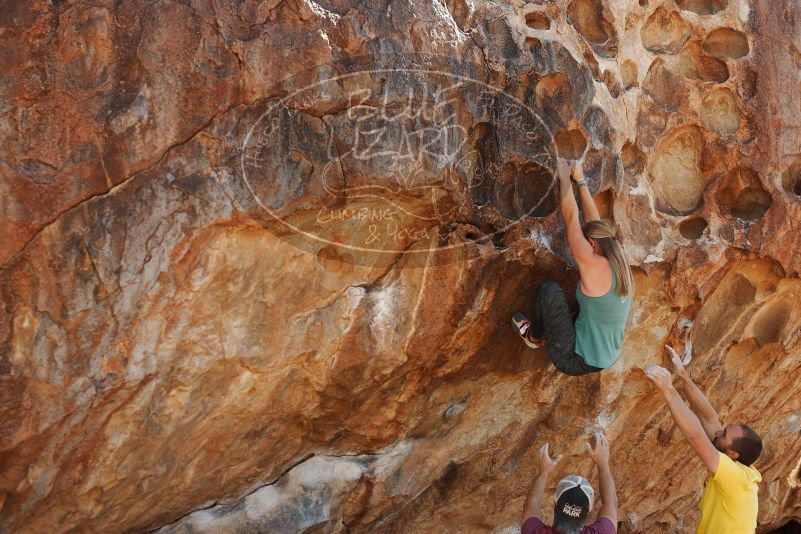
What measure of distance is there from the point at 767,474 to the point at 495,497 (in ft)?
7.70

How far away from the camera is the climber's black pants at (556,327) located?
131 inches

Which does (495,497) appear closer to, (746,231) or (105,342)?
(746,231)

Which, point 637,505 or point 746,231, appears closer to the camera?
point 746,231

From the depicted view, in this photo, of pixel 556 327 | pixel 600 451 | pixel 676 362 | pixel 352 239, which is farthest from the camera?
pixel 676 362

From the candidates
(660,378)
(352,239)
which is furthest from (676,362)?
(352,239)

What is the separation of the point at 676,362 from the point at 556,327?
70cm

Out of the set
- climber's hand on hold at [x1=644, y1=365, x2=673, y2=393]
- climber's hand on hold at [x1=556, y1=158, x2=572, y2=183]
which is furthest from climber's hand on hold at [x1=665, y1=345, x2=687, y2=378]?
climber's hand on hold at [x1=556, y1=158, x2=572, y2=183]

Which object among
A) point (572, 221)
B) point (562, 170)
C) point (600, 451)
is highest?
point (562, 170)

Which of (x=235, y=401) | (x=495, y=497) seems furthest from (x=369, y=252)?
(x=495, y=497)

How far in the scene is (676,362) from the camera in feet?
12.1

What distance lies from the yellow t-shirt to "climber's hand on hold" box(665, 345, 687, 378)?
526 millimetres

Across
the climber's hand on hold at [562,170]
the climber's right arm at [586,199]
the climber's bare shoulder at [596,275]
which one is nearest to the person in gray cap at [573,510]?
the climber's bare shoulder at [596,275]

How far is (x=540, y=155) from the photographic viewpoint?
327 cm

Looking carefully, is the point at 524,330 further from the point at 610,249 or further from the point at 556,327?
the point at 610,249
